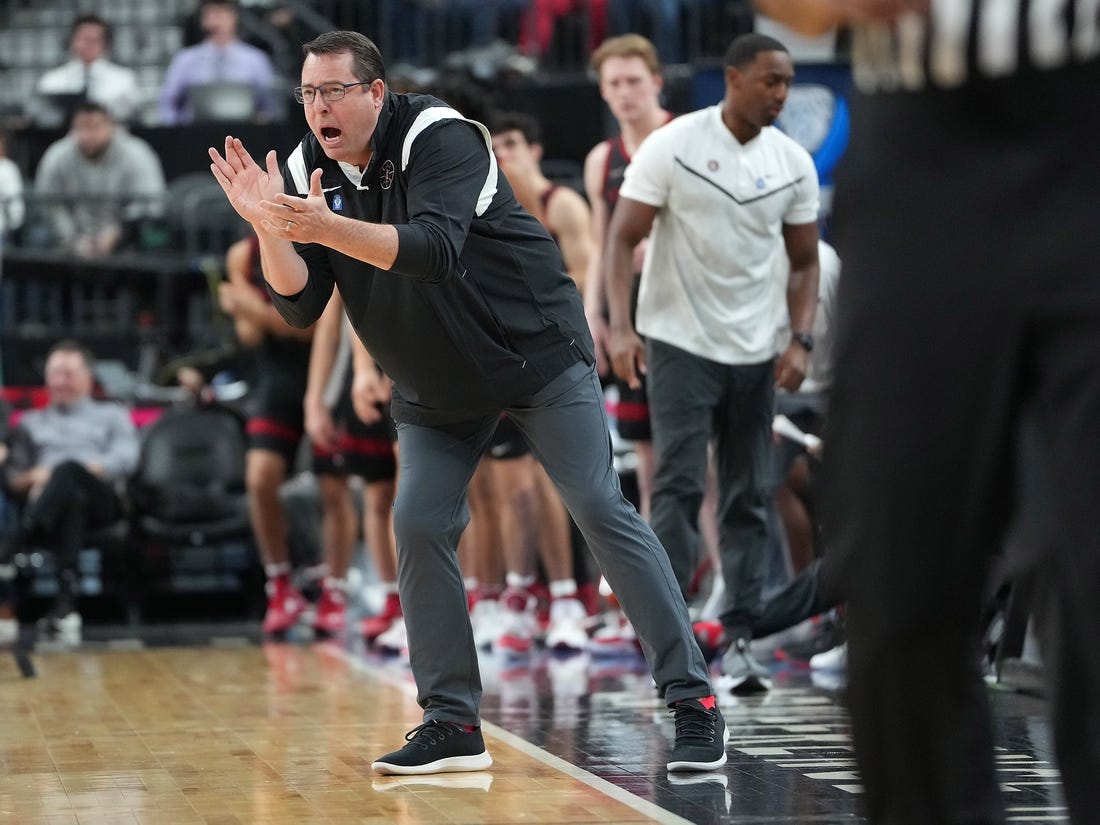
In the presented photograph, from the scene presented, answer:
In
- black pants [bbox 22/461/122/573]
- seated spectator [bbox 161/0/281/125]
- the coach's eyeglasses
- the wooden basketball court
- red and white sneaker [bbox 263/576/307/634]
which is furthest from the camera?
seated spectator [bbox 161/0/281/125]

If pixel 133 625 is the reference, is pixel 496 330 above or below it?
above

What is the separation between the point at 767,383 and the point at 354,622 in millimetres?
4344

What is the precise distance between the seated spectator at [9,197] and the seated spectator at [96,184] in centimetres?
19

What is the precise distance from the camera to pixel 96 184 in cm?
1361

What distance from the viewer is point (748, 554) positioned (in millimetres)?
6770

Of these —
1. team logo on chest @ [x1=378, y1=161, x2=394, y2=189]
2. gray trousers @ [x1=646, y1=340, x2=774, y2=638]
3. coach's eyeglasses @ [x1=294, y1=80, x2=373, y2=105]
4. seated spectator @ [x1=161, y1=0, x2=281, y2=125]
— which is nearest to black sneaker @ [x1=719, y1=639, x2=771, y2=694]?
gray trousers @ [x1=646, y1=340, x2=774, y2=638]

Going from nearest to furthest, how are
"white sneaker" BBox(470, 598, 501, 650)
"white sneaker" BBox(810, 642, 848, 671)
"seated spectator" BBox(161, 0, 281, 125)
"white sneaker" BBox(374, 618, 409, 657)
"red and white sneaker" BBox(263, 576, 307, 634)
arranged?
"white sneaker" BBox(810, 642, 848, 671), "white sneaker" BBox(374, 618, 409, 657), "white sneaker" BBox(470, 598, 501, 650), "red and white sneaker" BBox(263, 576, 307, 634), "seated spectator" BBox(161, 0, 281, 125)

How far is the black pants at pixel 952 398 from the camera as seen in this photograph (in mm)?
2164

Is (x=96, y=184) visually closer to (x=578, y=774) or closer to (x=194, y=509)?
(x=194, y=509)

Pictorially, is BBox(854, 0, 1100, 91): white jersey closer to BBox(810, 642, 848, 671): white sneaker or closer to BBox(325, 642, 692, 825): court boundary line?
BBox(325, 642, 692, 825): court boundary line

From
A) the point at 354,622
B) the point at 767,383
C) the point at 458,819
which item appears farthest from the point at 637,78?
the point at 458,819

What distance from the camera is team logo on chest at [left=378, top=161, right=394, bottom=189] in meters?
4.86

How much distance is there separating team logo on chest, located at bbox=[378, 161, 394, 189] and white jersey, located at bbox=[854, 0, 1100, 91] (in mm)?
2754

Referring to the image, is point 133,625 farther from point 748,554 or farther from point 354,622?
point 748,554
